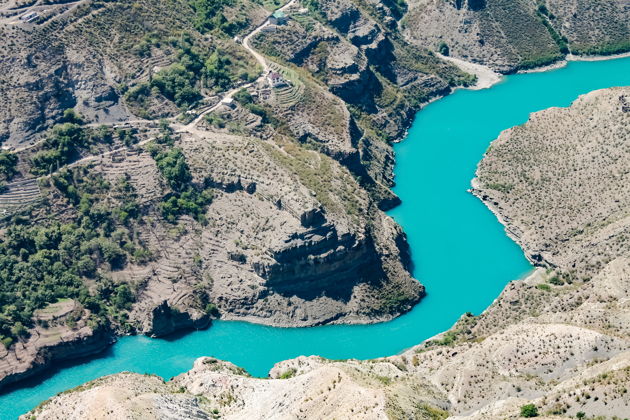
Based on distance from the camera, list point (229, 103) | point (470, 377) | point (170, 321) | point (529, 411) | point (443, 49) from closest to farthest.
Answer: point (529, 411), point (470, 377), point (170, 321), point (229, 103), point (443, 49)

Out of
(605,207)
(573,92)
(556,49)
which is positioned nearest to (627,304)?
(605,207)

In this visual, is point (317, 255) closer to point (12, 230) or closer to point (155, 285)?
point (155, 285)

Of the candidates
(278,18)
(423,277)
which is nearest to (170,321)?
(423,277)

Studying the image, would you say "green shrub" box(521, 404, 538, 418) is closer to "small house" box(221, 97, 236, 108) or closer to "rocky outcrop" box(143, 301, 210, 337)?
"rocky outcrop" box(143, 301, 210, 337)

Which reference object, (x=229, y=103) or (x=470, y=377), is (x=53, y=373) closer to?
(x=229, y=103)

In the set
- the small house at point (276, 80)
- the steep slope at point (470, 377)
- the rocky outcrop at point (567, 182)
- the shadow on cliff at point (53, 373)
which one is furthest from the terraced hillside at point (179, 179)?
the steep slope at point (470, 377)

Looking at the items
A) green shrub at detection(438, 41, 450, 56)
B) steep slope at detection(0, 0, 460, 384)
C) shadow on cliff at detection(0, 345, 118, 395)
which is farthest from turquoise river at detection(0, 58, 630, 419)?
green shrub at detection(438, 41, 450, 56)

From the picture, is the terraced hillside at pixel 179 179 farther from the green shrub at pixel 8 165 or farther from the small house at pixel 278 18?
the small house at pixel 278 18
